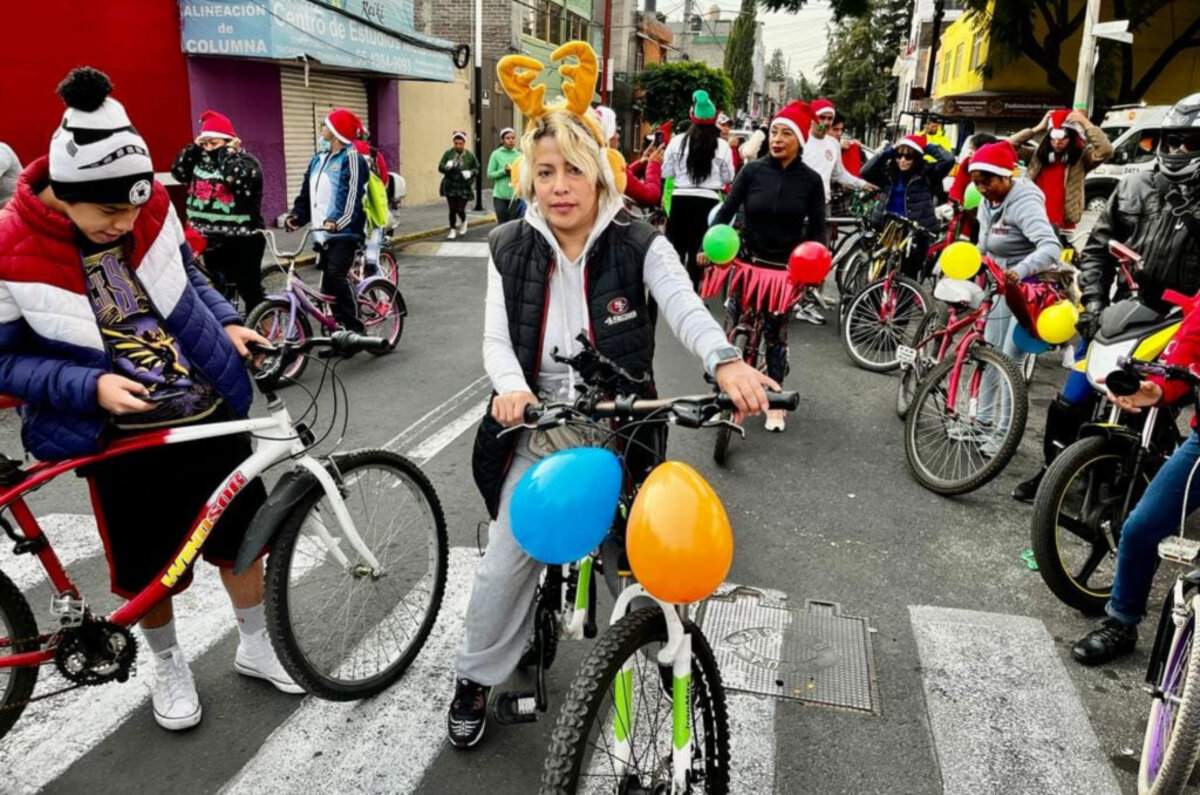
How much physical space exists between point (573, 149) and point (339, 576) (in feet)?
5.98

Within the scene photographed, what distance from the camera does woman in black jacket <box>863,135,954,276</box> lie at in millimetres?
9375

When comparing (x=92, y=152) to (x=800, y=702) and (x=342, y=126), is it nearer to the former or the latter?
(x=800, y=702)

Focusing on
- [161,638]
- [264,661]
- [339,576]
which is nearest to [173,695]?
[161,638]

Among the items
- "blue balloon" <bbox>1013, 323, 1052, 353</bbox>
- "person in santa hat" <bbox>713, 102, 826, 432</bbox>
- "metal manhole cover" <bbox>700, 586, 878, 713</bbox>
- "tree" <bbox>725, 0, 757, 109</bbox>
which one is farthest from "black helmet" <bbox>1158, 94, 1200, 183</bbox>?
"tree" <bbox>725, 0, 757, 109</bbox>

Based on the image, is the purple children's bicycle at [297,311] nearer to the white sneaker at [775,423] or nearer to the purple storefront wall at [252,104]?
the white sneaker at [775,423]

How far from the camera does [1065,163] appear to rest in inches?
300

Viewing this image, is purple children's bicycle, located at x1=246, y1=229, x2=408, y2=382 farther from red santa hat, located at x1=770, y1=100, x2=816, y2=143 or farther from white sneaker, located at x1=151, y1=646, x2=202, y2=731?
white sneaker, located at x1=151, y1=646, x2=202, y2=731

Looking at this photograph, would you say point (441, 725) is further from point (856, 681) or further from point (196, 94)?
point (196, 94)

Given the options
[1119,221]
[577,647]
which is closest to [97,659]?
[577,647]

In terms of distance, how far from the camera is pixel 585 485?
2.01 metres

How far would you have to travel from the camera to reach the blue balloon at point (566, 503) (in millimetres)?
1997

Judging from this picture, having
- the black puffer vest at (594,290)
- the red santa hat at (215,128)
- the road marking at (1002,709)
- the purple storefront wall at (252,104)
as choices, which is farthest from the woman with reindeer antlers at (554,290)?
the purple storefront wall at (252,104)

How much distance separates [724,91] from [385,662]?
4964 centimetres

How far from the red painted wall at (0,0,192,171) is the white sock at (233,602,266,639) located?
10.0 metres
